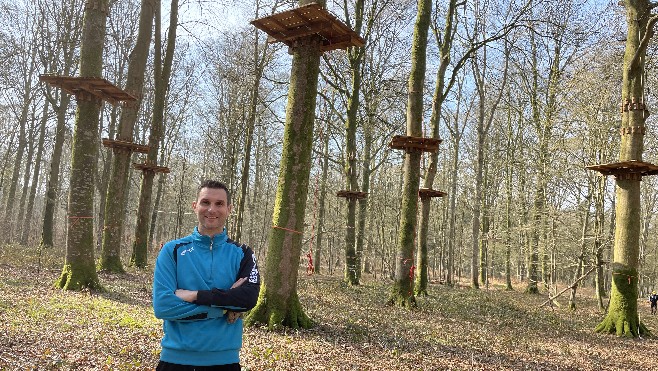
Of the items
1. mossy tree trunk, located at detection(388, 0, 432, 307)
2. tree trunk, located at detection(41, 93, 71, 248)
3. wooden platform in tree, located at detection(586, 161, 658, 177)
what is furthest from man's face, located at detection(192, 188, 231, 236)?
tree trunk, located at detection(41, 93, 71, 248)

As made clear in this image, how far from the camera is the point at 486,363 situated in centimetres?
675

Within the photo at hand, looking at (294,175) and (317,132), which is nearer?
(294,175)

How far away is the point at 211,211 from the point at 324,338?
16.3 ft

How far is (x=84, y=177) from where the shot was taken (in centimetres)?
948

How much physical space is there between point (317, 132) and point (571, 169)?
36.2 ft

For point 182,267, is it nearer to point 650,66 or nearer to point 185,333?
point 185,333

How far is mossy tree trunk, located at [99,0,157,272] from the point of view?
13.2 meters

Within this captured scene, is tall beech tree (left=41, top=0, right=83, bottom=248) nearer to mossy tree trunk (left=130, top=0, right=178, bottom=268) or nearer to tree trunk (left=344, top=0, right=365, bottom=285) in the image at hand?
mossy tree trunk (left=130, top=0, right=178, bottom=268)

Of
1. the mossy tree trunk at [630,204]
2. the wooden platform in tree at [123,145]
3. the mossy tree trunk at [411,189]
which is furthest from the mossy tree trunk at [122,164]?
the mossy tree trunk at [630,204]

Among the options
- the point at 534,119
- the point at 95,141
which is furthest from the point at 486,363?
the point at 534,119

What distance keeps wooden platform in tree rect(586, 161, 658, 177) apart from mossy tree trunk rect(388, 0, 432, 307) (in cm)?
401

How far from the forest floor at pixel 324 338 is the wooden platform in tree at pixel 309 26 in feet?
16.2

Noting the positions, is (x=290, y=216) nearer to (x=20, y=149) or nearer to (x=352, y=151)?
(x=352, y=151)

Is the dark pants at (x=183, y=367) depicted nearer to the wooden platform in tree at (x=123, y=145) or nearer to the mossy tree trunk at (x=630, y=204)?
the wooden platform in tree at (x=123, y=145)
